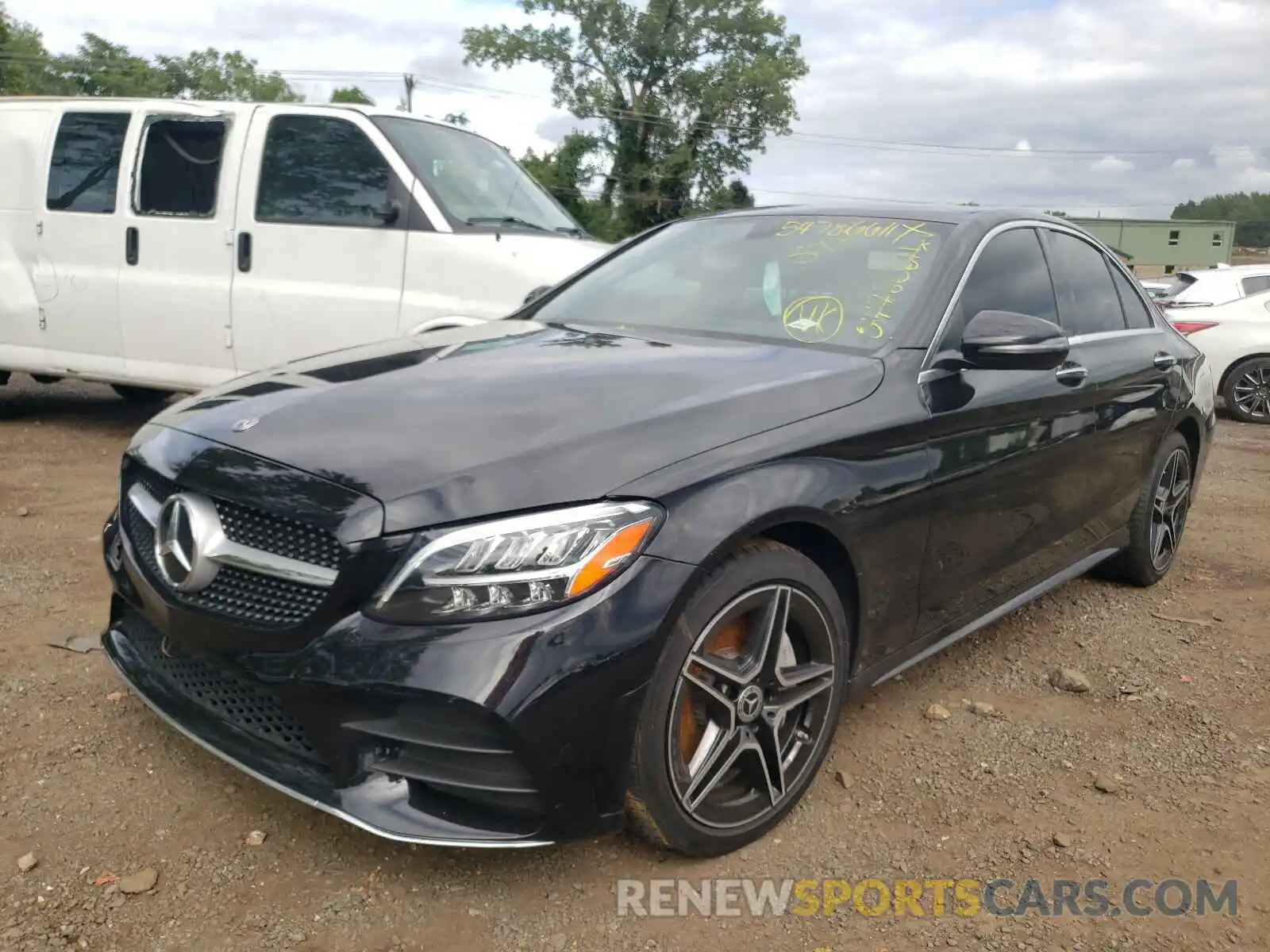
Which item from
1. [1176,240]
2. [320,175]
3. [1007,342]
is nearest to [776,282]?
[1007,342]

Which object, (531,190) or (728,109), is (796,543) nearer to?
(531,190)

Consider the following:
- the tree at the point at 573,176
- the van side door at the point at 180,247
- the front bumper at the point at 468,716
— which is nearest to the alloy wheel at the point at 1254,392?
the van side door at the point at 180,247

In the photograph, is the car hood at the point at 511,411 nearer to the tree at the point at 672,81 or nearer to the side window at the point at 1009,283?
the side window at the point at 1009,283

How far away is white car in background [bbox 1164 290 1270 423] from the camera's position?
1066cm

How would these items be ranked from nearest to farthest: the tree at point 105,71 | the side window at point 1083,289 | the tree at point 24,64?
the side window at point 1083,289 → the tree at point 24,64 → the tree at point 105,71

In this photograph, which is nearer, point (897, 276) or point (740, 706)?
point (740, 706)

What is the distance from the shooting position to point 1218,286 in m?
11.4

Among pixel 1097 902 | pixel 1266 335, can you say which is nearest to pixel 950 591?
pixel 1097 902

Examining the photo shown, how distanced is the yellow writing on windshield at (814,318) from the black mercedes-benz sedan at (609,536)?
0.01 metres

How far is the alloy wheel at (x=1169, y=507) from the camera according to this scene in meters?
4.64

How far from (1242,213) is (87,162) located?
13049 centimetres

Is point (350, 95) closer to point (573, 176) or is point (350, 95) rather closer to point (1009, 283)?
point (573, 176)

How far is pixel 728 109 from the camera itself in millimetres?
43562

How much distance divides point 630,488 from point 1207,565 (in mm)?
4148
